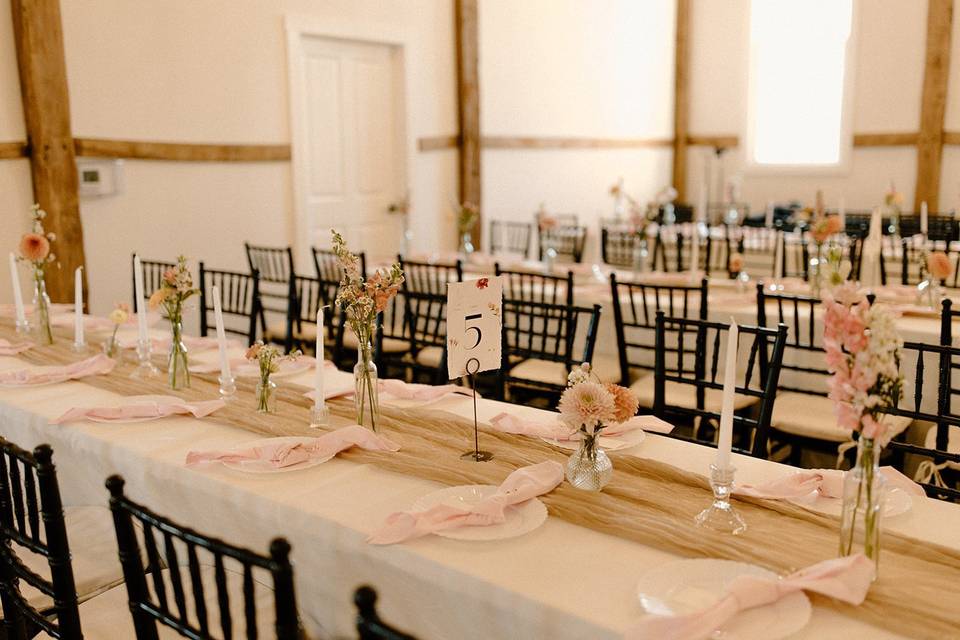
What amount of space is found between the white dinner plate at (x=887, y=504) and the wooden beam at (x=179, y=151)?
4.84 m

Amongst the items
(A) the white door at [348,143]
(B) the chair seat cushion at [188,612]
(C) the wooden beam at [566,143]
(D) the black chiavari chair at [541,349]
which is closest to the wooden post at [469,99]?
(C) the wooden beam at [566,143]

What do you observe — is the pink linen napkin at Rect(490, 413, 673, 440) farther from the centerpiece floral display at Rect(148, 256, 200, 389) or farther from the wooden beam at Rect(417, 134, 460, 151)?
the wooden beam at Rect(417, 134, 460, 151)

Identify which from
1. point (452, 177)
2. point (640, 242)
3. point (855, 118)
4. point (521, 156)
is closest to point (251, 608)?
point (640, 242)

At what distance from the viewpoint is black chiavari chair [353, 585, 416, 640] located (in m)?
1.03

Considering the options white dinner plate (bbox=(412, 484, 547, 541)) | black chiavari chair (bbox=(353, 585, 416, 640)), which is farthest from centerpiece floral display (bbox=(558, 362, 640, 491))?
black chiavari chair (bbox=(353, 585, 416, 640))

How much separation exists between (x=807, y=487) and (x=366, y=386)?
3.78 feet

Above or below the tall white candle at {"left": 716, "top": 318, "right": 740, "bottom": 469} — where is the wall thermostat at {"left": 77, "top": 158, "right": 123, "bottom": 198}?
above

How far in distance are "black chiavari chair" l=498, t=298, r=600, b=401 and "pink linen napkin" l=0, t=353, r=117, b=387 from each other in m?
1.40

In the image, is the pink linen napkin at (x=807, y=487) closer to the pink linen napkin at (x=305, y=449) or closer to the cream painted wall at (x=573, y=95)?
the pink linen napkin at (x=305, y=449)

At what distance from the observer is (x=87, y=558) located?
2.26 meters

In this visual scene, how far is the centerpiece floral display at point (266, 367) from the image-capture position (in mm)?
2459

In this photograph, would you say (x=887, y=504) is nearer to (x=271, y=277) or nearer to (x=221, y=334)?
(x=221, y=334)

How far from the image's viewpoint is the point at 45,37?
16.5 ft

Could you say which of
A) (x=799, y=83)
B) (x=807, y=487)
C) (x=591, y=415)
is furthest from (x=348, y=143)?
(x=807, y=487)
